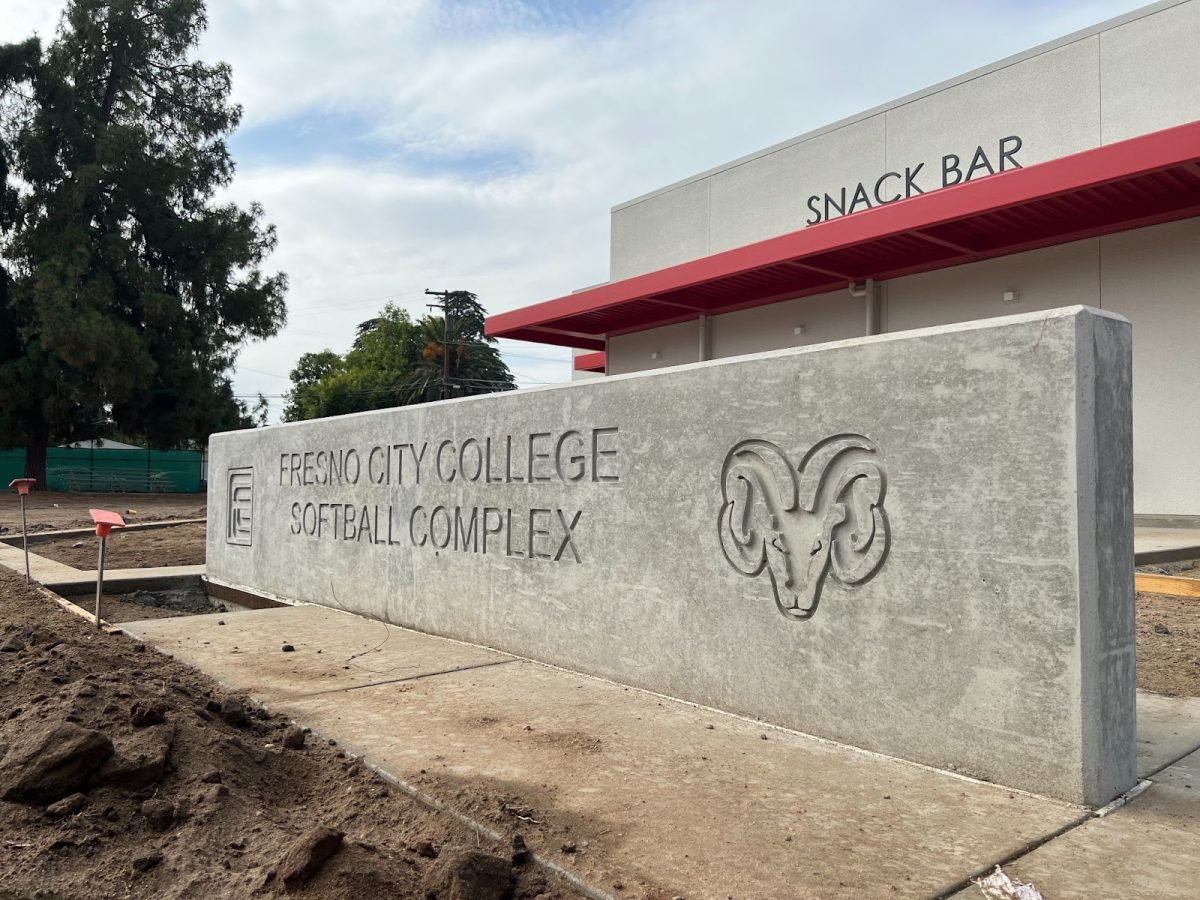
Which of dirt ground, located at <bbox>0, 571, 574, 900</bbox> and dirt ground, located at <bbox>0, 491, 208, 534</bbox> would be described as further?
dirt ground, located at <bbox>0, 491, 208, 534</bbox>

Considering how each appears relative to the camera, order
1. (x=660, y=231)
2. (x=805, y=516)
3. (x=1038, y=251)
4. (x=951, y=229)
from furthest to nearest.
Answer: (x=660, y=231), (x=1038, y=251), (x=951, y=229), (x=805, y=516)

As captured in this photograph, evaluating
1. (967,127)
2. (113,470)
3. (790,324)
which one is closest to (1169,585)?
(790,324)

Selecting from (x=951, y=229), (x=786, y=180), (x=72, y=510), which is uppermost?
(x=786, y=180)

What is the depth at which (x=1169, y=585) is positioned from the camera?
7.06 metres

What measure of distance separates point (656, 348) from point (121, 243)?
22.8 m

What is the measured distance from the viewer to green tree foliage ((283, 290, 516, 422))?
56.2m

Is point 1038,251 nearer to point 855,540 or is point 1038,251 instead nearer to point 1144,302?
point 1144,302

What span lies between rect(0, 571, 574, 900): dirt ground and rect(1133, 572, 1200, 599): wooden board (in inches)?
243

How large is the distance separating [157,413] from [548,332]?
20.4 m

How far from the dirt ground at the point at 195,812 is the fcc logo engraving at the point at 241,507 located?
17.7ft

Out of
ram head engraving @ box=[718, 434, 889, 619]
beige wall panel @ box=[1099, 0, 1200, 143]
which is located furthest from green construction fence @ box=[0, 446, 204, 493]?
ram head engraving @ box=[718, 434, 889, 619]

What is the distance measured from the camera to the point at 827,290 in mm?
14453

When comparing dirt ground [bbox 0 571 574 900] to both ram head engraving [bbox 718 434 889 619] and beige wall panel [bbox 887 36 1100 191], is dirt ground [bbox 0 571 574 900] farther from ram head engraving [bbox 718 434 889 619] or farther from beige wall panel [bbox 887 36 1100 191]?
beige wall panel [bbox 887 36 1100 191]

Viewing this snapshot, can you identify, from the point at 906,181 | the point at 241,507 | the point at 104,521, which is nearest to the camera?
the point at 104,521
